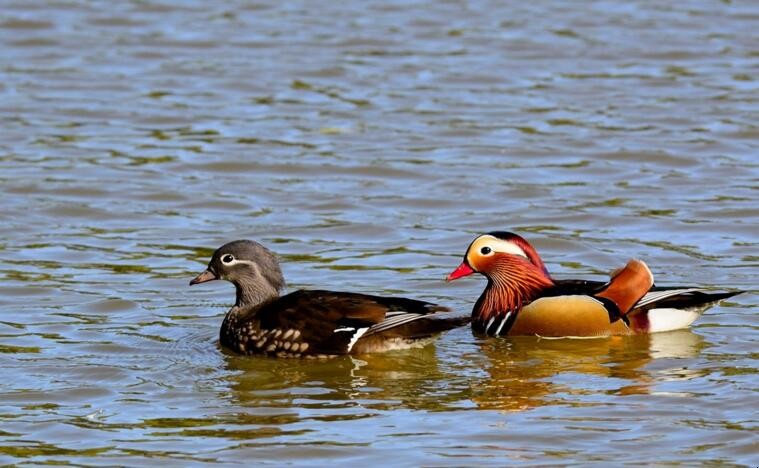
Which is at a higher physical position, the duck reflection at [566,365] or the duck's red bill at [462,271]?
the duck's red bill at [462,271]

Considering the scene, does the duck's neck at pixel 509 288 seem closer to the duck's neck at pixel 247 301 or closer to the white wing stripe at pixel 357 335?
the white wing stripe at pixel 357 335

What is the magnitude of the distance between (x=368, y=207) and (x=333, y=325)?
453cm

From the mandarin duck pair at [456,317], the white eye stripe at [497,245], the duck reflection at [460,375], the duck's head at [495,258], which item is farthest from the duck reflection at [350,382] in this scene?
the white eye stripe at [497,245]

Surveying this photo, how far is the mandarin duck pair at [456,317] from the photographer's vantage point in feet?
36.1

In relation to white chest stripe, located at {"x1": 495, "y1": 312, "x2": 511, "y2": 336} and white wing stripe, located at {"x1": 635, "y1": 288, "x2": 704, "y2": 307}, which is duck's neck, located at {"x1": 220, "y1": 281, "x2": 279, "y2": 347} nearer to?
white chest stripe, located at {"x1": 495, "y1": 312, "x2": 511, "y2": 336}

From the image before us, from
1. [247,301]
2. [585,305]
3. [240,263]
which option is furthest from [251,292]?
[585,305]

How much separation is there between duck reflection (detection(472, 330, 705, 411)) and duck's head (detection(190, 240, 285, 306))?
1.55 m

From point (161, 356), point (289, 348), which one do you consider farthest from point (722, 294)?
point (161, 356)

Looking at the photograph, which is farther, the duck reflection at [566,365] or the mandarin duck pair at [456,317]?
the mandarin duck pair at [456,317]

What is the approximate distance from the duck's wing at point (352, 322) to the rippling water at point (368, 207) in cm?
18

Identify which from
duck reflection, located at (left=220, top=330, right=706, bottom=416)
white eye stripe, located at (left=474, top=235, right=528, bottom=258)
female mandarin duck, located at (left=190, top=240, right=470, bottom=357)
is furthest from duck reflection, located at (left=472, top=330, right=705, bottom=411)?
white eye stripe, located at (left=474, top=235, right=528, bottom=258)

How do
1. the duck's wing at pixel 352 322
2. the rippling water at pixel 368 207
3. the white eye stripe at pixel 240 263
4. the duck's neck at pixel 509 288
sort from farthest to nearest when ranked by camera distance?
the duck's neck at pixel 509 288
the white eye stripe at pixel 240 263
the duck's wing at pixel 352 322
the rippling water at pixel 368 207

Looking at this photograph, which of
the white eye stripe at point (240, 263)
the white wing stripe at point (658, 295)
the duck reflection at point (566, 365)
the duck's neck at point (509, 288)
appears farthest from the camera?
the duck's neck at point (509, 288)

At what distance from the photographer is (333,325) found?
36.1 ft
